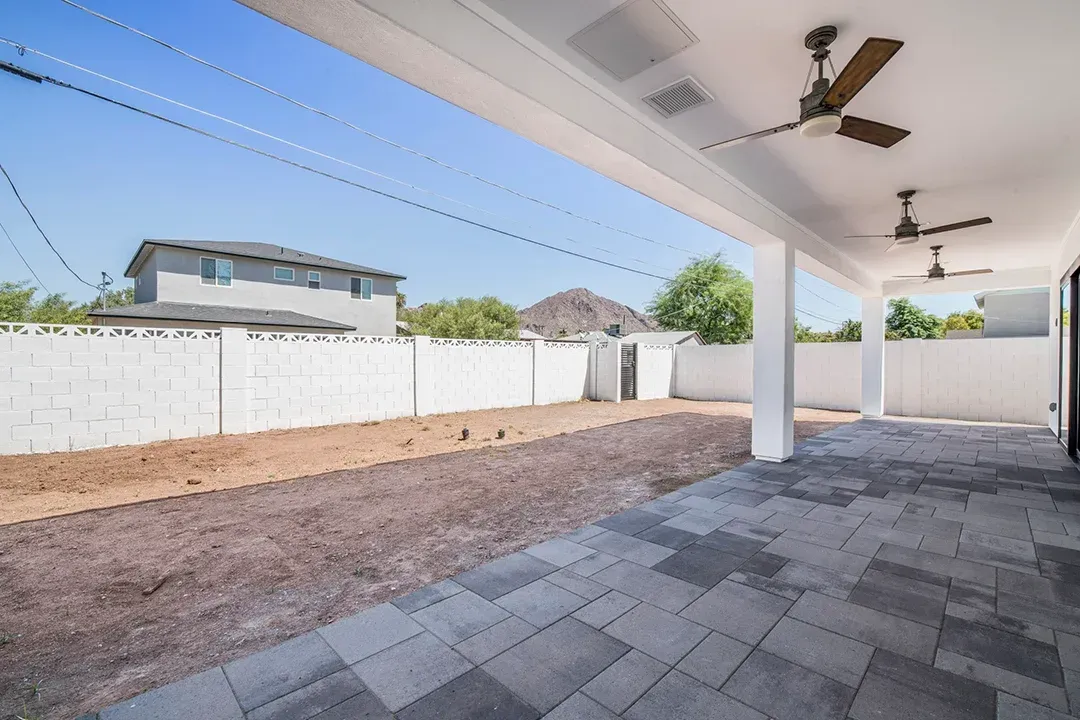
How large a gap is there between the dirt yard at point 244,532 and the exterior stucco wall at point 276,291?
9368 millimetres

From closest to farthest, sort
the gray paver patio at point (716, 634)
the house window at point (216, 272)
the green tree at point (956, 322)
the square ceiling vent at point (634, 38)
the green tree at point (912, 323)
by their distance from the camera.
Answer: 1. the gray paver patio at point (716, 634)
2. the square ceiling vent at point (634, 38)
3. the house window at point (216, 272)
4. the green tree at point (912, 323)
5. the green tree at point (956, 322)

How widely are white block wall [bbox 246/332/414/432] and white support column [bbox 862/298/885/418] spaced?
8.21m

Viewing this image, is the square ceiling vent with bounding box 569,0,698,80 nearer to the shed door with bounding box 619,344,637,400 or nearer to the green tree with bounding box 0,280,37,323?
the shed door with bounding box 619,344,637,400

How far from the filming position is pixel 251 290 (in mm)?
13320

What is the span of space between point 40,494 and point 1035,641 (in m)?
5.97

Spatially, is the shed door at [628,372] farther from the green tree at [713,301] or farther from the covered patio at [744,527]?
the green tree at [713,301]

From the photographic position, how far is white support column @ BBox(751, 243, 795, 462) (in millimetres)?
4508

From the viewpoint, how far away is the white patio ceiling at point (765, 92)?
73.2 inches

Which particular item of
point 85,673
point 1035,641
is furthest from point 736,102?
point 85,673

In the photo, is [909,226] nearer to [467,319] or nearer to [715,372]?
[715,372]

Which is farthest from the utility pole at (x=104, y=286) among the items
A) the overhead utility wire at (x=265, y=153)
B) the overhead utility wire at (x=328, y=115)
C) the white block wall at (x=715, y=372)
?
the white block wall at (x=715, y=372)

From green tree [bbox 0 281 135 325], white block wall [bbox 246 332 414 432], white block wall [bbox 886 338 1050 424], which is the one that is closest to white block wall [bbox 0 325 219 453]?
white block wall [bbox 246 332 414 432]

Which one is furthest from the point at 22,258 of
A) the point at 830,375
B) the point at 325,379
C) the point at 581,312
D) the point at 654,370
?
the point at 581,312

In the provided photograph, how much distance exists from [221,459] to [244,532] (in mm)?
2383
